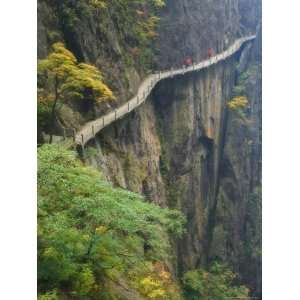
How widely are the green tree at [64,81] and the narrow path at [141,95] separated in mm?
458

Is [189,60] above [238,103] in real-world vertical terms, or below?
above

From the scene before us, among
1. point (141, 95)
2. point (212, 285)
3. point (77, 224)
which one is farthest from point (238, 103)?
point (77, 224)

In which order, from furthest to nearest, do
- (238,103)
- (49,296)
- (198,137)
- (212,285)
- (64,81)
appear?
(198,137) < (238,103) < (212,285) < (64,81) < (49,296)

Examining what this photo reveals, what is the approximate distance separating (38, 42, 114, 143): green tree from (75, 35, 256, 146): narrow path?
0.46 meters

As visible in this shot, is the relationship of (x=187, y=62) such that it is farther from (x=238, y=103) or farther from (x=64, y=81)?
(x=64, y=81)

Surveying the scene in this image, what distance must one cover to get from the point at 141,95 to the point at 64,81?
6.96 feet

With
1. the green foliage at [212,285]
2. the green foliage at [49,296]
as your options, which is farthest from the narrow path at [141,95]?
the green foliage at [212,285]

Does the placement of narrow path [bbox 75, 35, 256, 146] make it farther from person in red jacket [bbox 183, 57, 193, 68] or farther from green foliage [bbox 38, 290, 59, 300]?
green foliage [bbox 38, 290, 59, 300]

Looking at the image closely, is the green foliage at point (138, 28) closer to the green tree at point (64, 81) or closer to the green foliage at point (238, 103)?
the green tree at point (64, 81)

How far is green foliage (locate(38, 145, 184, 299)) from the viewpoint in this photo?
7.00 metres

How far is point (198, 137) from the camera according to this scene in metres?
10.8

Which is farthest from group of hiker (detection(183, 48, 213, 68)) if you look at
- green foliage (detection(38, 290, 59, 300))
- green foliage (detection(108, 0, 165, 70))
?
green foliage (detection(38, 290, 59, 300))
